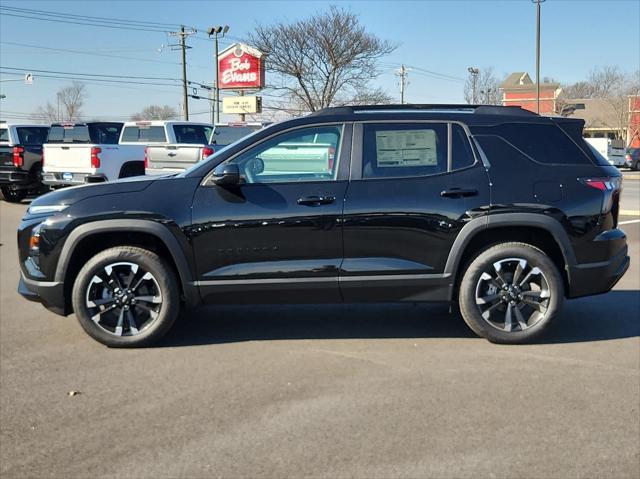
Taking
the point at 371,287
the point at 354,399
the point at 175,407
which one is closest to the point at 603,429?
the point at 354,399

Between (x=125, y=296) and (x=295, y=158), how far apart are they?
68.7 inches

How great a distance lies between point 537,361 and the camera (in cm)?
492

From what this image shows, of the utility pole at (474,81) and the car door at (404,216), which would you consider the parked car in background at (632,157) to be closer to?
the utility pole at (474,81)

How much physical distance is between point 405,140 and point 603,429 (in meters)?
2.63

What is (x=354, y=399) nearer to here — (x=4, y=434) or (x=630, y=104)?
(x=4, y=434)

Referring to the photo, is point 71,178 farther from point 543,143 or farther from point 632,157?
point 632,157

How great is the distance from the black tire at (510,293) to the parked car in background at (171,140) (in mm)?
10362

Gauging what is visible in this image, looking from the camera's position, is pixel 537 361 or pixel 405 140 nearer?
pixel 537 361

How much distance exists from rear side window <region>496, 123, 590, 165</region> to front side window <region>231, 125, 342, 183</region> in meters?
1.38

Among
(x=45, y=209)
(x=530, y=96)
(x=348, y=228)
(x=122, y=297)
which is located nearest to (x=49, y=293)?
(x=122, y=297)

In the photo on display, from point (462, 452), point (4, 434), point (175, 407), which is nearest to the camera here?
point (462, 452)

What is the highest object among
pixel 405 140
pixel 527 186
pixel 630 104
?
pixel 630 104

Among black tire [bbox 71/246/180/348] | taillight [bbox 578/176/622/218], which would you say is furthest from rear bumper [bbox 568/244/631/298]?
black tire [bbox 71/246/180/348]

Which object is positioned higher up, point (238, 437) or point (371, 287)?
point (371, 287)
